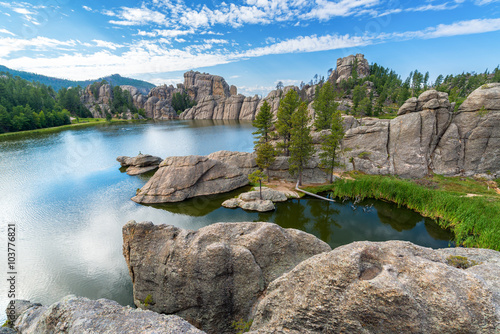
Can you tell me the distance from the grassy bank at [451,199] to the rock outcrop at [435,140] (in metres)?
3.38

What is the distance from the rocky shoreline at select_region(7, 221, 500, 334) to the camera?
4770mm

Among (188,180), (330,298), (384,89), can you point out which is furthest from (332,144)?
(384,89)

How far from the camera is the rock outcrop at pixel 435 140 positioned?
33750 millimetres

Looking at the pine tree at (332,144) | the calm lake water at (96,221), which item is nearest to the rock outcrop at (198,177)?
the calm lake water at (96,221)

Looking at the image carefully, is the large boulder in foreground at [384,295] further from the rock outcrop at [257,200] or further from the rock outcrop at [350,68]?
the rock outcrop at [350,68]

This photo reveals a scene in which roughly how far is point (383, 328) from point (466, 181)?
135 feet

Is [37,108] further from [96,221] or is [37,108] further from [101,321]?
[101,321]

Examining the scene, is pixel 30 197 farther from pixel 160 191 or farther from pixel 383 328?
pixel 383 328

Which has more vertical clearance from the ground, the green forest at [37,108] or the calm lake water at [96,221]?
the green forest at [37,108]

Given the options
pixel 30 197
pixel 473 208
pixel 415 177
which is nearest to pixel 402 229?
pixel 473 208

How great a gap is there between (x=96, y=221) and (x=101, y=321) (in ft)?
81.2

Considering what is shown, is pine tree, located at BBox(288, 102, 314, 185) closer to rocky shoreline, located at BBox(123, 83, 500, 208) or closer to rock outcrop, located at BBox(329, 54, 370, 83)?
rocky shoreline, located at BBox(123, 83, 500, 208)

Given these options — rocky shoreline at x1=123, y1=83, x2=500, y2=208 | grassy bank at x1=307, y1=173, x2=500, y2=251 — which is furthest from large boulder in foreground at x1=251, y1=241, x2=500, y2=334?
rocky shoreline at x1=123, y1=83, x2=500, y2=208

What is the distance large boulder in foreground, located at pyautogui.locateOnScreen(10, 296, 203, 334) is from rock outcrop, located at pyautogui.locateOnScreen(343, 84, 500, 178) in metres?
39.8
